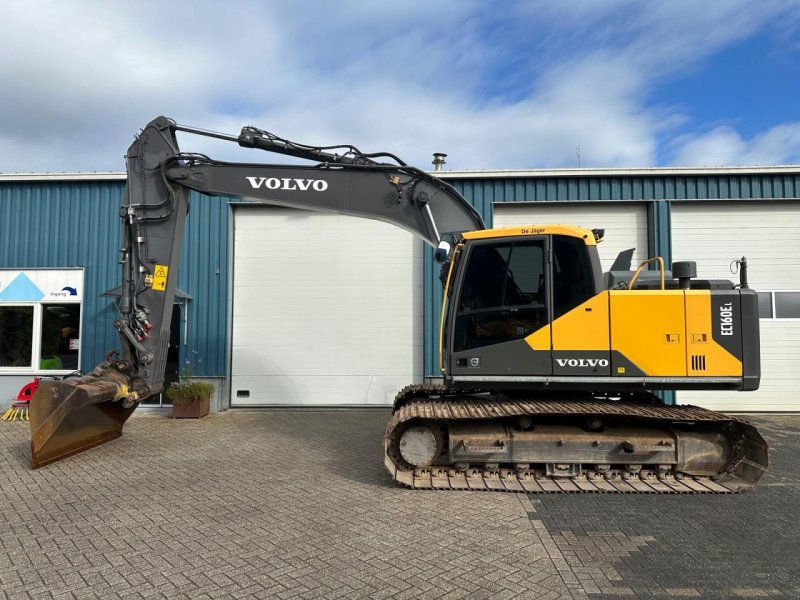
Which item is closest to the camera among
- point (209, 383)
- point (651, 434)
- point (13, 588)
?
point (13, 588)

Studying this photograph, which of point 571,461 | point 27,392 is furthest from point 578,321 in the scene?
point 27,392

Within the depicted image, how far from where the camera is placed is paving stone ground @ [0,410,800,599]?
147 inches

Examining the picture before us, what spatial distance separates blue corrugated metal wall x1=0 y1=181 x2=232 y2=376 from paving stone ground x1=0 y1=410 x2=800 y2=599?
514 centimetres

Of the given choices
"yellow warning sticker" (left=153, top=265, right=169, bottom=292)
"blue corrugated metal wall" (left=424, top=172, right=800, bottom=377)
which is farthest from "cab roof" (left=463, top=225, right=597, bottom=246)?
"blue corrugated metal wall" (left=424, top=172, right=800, bottom=377)

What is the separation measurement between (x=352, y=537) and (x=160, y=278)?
15.2 ft

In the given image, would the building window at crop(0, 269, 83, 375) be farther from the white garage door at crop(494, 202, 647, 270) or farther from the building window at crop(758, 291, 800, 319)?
the building window at crop(758, 291, 800, 319)

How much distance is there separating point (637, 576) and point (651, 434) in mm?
2482

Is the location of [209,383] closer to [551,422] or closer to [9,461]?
[9,461]

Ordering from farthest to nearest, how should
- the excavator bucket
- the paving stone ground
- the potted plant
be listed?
the potted plant
the excavator bucket
the paving stone ground

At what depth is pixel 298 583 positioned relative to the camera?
3738 millimetres

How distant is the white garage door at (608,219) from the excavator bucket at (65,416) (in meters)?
8.87

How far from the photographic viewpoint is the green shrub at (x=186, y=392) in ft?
35.0

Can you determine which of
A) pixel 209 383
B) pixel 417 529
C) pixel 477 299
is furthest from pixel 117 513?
pixel 209 383

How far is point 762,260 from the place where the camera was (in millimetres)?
11828
